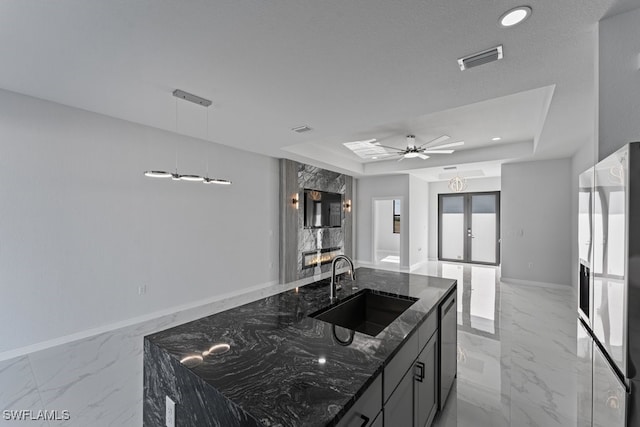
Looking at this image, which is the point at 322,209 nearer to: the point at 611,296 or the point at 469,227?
the point at 469,227

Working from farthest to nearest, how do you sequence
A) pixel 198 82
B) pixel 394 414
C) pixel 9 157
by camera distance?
1. pixel 9 157
2. pixel 198 82
3. pixel 394 414

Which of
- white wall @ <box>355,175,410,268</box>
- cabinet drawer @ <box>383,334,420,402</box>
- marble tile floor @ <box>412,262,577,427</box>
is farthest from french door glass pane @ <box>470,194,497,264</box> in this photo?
cabinet drawer @ <box>383,334,420,402</box>

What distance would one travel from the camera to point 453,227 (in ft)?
29.0

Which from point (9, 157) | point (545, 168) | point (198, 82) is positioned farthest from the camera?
point (545, 168)

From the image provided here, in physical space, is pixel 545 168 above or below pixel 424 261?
above

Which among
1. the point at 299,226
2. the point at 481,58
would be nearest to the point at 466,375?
the point at 481,58

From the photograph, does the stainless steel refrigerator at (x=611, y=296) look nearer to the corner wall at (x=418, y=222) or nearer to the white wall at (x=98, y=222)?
the white wall at (x=98, y=222)

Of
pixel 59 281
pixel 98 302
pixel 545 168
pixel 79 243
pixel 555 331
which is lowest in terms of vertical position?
pixel 555 331

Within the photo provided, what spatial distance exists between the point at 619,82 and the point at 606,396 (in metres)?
1.80

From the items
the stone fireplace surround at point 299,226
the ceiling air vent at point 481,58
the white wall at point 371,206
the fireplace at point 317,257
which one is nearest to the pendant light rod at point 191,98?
the ceiling air vent at point 481,58

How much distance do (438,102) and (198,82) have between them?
2.51 meters

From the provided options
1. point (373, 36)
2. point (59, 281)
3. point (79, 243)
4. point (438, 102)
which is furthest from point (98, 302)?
point (438, 102)

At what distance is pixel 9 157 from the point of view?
9.26 feet

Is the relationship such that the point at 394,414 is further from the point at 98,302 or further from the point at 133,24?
the point at 98,302
